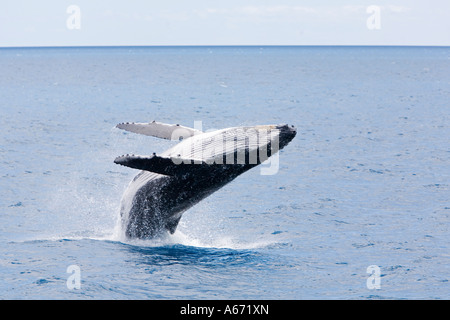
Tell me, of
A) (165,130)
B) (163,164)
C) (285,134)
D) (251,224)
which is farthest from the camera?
(251,224)

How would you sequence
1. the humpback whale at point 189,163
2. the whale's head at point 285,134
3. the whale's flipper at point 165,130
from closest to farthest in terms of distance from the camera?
the humpback whale at point 189,163
the whale's head at point 285,134
the whale's flipper at point 165,130

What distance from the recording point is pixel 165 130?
13.8 m

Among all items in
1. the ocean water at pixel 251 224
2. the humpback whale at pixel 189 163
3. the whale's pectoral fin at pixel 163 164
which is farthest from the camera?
the ocean water at pixel 251 224

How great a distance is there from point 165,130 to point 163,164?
2010 millimetres

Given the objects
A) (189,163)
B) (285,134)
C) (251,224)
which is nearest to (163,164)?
(189,163)

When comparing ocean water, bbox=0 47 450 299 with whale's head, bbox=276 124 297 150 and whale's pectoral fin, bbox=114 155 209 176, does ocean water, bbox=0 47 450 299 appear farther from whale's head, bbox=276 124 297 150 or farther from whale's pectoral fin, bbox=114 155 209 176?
whale's head, bbox=276 124 297 150

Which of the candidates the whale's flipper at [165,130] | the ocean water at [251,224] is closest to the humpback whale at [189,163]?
the whale's flipper at [165,130]

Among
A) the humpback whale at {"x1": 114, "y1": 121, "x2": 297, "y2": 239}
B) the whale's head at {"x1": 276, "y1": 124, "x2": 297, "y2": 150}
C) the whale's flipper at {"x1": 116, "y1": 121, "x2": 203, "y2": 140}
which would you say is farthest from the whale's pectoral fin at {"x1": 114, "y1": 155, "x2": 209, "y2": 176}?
the whale's head at {"x1": 276, "y1": 124, "x2": 297, "y2": 150}

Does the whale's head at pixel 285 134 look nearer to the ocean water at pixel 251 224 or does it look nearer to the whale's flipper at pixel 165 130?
the whale's flipper at pixel 165 130

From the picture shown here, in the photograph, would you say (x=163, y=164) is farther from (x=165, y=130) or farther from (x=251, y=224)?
(x=251, y=224)

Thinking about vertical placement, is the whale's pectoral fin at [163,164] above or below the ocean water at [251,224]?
above

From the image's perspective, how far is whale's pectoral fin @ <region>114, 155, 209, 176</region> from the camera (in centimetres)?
1127

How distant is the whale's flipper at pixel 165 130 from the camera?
13398mm

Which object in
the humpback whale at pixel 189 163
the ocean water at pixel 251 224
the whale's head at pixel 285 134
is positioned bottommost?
the ocean water at pixel 251 224
